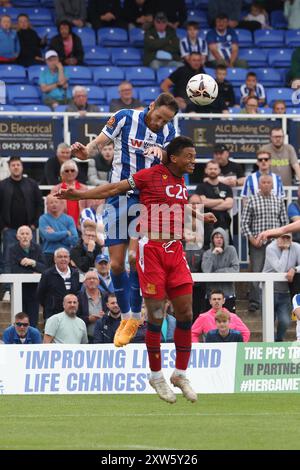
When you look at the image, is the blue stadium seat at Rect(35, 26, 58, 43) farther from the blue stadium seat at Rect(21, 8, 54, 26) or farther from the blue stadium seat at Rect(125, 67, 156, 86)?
the blue stadium seat at Rect(125, 67, 156, 86)

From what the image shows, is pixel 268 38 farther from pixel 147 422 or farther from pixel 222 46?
pixel 147 422

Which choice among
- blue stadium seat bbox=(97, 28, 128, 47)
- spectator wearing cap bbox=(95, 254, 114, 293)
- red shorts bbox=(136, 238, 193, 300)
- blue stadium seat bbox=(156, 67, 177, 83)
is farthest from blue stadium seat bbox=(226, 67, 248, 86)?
red shorts bbox=(136, 238, 193, 300)

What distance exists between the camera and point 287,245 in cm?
1980

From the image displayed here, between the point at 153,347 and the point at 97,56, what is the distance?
1464 cm

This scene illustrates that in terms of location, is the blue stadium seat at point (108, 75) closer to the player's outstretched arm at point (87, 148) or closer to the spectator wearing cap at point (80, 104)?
the spectator wearing cap at point (80, 104)

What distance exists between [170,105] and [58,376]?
4666mm

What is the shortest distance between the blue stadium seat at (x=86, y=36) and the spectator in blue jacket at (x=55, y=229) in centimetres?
776

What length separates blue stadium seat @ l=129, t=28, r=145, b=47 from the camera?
90.1 ft

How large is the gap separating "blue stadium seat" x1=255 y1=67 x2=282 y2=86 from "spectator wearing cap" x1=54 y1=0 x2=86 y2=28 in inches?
158

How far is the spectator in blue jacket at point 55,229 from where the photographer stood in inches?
784

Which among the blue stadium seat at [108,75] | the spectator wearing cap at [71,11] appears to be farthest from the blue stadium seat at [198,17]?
the blue stadium seat at [108,75]

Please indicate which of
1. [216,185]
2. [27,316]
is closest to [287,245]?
[216,185]

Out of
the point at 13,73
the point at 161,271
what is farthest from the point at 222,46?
the point at 161,271

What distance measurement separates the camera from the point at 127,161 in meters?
13.8
